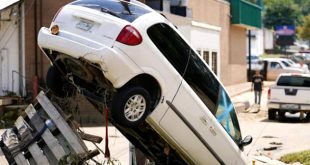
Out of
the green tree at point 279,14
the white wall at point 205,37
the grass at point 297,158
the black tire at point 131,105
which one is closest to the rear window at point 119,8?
the black tire at point 131,105

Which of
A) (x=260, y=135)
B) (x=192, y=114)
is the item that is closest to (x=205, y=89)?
(x=192, y=114)

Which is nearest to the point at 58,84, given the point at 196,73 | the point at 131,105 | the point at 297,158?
the point at 131,105

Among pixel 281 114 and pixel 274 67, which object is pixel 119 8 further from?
pixel 274 67

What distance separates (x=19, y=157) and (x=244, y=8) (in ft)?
99.9

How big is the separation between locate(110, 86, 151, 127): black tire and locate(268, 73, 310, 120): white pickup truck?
15.8 meters

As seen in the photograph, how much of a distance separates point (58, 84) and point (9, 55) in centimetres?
1169

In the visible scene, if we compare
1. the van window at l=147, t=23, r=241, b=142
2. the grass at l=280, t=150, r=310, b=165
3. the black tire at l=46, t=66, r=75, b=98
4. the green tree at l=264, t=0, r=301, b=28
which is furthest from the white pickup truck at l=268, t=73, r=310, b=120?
the green tree at l=264, t=0, r=301, b=28

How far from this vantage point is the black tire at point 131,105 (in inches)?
269

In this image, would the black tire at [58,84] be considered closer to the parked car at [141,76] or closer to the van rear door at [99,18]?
the parked car at [141,76]

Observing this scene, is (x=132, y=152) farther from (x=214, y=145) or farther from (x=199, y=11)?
(x=199, y=11)

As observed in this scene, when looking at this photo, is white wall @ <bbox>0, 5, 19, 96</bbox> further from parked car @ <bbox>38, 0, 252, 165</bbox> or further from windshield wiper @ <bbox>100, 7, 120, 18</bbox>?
windshield wiper @ <bbox>100, 7, 120, 18</bbox>

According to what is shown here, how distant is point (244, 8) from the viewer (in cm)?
3641

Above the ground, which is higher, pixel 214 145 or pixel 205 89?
pixel 205 89

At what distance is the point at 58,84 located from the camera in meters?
7.92
